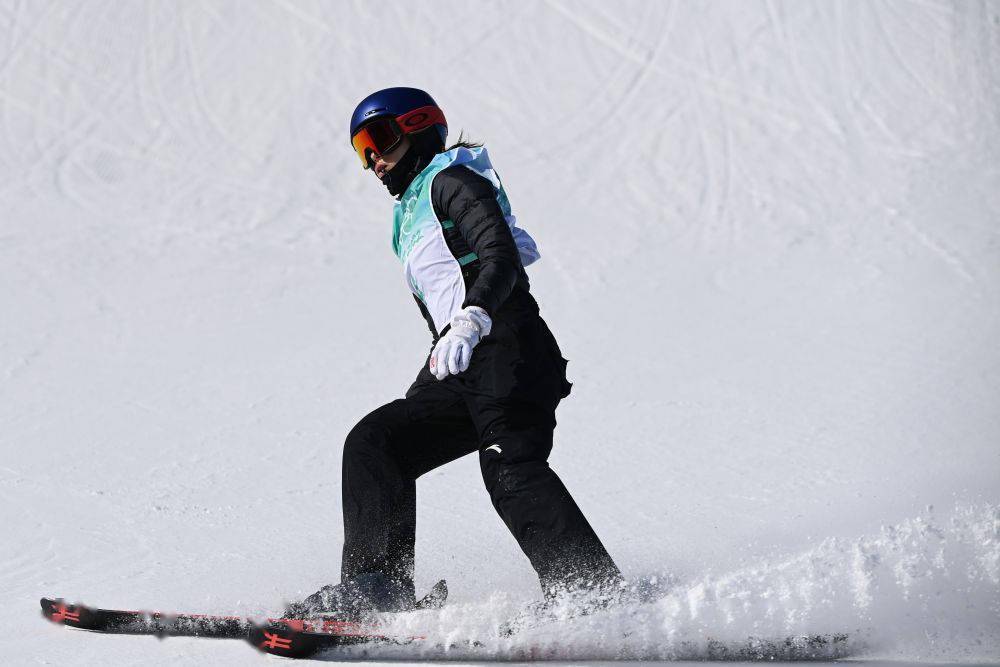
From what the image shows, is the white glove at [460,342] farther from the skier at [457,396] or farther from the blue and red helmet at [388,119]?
the blue and red helmet at [388,119]

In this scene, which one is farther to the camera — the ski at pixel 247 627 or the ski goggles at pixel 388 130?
the ski goggles at pixel 388 130

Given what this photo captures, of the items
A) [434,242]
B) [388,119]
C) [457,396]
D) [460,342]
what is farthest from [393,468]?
[388,119]

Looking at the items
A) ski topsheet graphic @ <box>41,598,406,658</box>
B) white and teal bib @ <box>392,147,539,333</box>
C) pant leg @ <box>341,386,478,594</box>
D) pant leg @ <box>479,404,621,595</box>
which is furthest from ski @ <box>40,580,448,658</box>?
white and teal bib @ <box>392,147,539,333</box>

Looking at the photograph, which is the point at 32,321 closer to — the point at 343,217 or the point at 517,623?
the point at 343,217

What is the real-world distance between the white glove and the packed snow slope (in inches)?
24.5

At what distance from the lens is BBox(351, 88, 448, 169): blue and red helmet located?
9.07 feet

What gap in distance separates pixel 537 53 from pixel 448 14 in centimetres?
130

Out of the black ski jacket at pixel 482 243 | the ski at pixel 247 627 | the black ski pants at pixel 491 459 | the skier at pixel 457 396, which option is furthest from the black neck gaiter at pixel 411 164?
the ski at pixel 247 627

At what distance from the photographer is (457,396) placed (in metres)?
2.66

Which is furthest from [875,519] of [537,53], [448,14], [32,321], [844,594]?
[448,14]

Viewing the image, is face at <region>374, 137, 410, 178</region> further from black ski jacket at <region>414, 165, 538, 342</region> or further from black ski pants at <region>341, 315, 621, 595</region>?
black ski pants at <region>341, 315, 621, 595</region>

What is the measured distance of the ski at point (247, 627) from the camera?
238 cm

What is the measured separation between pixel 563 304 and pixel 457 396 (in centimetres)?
439

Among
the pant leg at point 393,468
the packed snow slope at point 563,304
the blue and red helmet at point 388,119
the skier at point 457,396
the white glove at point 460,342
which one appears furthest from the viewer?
the packed snow slope at point 563,304
